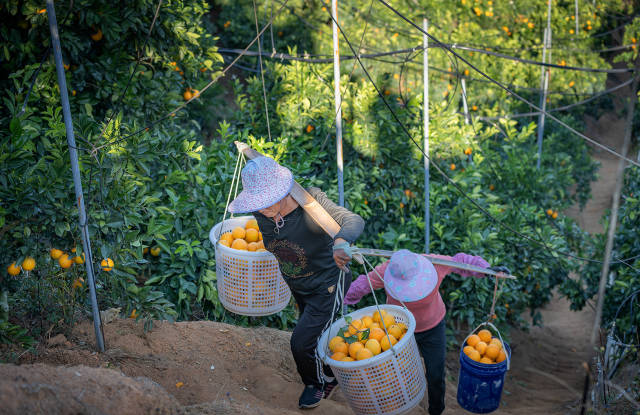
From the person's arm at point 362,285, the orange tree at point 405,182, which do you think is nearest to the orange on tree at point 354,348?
the person's arm at point 362,285

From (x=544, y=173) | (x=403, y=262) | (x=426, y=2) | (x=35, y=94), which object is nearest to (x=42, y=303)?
(x=35, y=94)

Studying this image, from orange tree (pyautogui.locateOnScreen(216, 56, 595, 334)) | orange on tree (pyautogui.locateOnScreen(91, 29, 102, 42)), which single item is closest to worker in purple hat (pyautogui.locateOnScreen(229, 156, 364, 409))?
orange tree (pyautogui.locateOnScreen(216, 56, 595, 334))

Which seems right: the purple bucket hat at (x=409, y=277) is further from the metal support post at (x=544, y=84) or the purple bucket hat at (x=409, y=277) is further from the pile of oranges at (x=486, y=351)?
the metal support post at (x=544, y=84)

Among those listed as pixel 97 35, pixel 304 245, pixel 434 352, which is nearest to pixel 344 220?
pixel 304 245

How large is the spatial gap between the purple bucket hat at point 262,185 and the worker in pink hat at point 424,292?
72 cm

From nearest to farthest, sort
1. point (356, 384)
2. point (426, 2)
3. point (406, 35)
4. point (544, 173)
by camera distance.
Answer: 1. point (356, 384)
2. point (544, 173)
3. point (406, 35)
4. point (426, 2)

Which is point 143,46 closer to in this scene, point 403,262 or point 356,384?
point 403,262

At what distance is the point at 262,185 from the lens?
2.90 m

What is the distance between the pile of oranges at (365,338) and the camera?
2840 mm

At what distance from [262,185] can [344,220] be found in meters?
0.50

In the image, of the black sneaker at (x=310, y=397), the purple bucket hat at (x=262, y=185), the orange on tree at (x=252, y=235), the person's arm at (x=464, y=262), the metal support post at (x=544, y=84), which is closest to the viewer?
the purple bucket hat at (x=262, y=185)

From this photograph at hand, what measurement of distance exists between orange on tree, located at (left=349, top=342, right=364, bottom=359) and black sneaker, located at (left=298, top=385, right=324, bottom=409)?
1.94 ft

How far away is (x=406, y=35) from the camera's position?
10.2 meters

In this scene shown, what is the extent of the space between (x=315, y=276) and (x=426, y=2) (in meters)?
9.64
